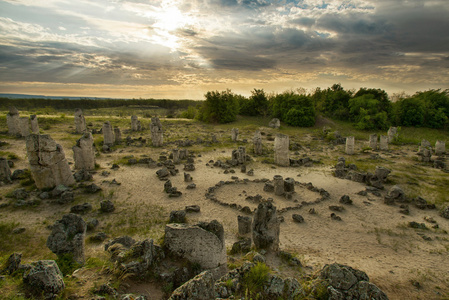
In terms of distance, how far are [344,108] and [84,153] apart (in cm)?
4551

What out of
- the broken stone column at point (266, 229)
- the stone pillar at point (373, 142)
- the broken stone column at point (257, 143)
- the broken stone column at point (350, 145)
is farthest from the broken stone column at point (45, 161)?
the stone pillar at point (373, 142)

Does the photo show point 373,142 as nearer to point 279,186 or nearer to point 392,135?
point 392,135

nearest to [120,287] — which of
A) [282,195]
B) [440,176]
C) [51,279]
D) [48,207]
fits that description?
[51,279]

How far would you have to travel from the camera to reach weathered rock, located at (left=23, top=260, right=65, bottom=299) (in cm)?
521

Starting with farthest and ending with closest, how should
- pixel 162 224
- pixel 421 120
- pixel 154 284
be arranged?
pixel 421 120
pixel 162 224
pixel 154 284

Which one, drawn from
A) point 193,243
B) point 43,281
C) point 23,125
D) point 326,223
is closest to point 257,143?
point 326,223

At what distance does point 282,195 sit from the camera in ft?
53.5

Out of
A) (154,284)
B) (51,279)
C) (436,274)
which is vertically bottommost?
(436,274)

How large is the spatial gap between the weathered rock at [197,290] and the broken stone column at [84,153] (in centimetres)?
1731

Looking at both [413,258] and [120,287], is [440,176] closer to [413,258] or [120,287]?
[413,258]

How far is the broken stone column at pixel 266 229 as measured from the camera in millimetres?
9859

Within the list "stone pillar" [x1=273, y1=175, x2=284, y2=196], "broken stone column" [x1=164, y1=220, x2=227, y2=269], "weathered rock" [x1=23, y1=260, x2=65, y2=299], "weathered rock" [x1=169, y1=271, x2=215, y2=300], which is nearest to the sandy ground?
"stone pillar" [x1=273, y1=175, x2=284, y2=196]

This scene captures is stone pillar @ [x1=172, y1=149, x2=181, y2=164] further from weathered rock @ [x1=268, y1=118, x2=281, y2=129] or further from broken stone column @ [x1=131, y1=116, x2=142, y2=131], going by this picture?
weathered rock @ [x1=268, y1=118, x2=281, y2=129]

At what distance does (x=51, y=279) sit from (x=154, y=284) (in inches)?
93.3
